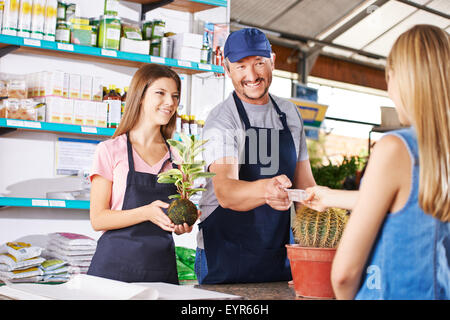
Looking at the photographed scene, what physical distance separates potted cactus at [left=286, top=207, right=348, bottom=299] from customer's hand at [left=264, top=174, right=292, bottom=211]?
0.27 m

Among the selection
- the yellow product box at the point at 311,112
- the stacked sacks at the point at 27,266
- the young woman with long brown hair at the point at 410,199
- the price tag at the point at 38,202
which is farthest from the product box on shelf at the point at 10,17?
the yellow product box at the point at 311,112

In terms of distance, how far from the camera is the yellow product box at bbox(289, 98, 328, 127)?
799 centimetres

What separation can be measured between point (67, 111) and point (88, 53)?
0.37 meters

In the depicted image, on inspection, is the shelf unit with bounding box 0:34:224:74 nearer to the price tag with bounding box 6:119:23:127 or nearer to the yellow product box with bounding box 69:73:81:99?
the yellow product box with bounding box 69:73:81:99

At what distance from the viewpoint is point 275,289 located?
67.2 inches

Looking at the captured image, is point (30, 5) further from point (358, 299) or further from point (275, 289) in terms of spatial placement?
point (358, 299)

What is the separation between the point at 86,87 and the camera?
11.2ft

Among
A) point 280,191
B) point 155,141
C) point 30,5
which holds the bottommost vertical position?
point 280,191

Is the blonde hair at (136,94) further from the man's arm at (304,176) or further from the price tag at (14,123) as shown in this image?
the price tag at (14,123)

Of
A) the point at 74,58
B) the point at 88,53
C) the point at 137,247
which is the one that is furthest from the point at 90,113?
the point at 137,247

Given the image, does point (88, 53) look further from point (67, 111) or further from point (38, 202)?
point (38, 202)

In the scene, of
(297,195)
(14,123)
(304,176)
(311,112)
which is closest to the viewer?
(297,195)

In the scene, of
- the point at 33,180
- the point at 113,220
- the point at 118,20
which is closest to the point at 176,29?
the point at 118,20
